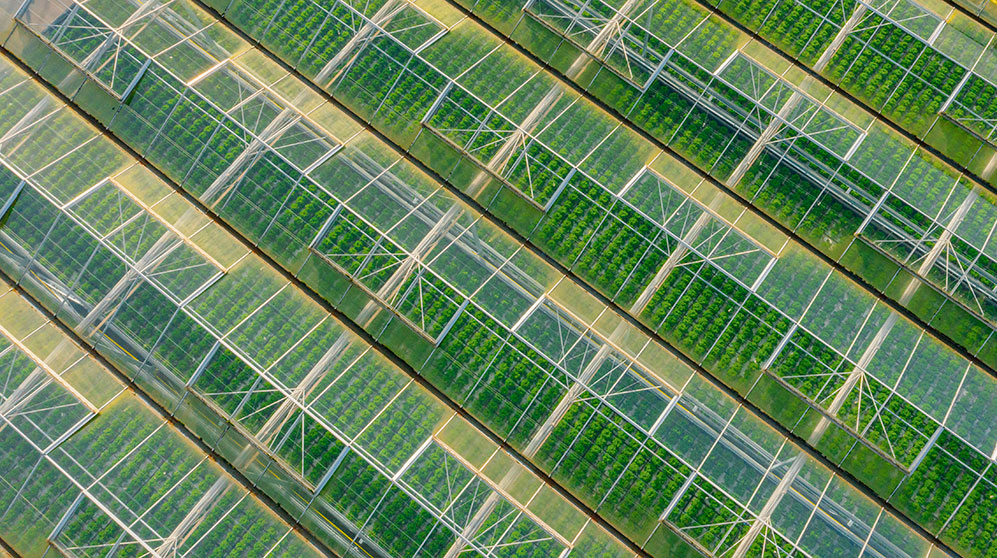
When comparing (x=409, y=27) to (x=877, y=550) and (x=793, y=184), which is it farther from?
(x=877, y=550)

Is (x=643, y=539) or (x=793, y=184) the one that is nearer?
(x=643, y=539)

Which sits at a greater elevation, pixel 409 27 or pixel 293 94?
pixel 409 27

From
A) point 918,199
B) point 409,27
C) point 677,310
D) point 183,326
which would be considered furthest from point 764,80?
point 183,326

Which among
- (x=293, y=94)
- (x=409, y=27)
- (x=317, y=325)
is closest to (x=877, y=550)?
(x=317, y=325)

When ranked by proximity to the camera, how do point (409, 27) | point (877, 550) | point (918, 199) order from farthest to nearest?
point (409, 27)
point (918, 199)
point (877, 550)

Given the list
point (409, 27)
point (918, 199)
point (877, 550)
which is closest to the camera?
point (877, 550)

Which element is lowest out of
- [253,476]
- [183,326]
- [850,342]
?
[253,476]
